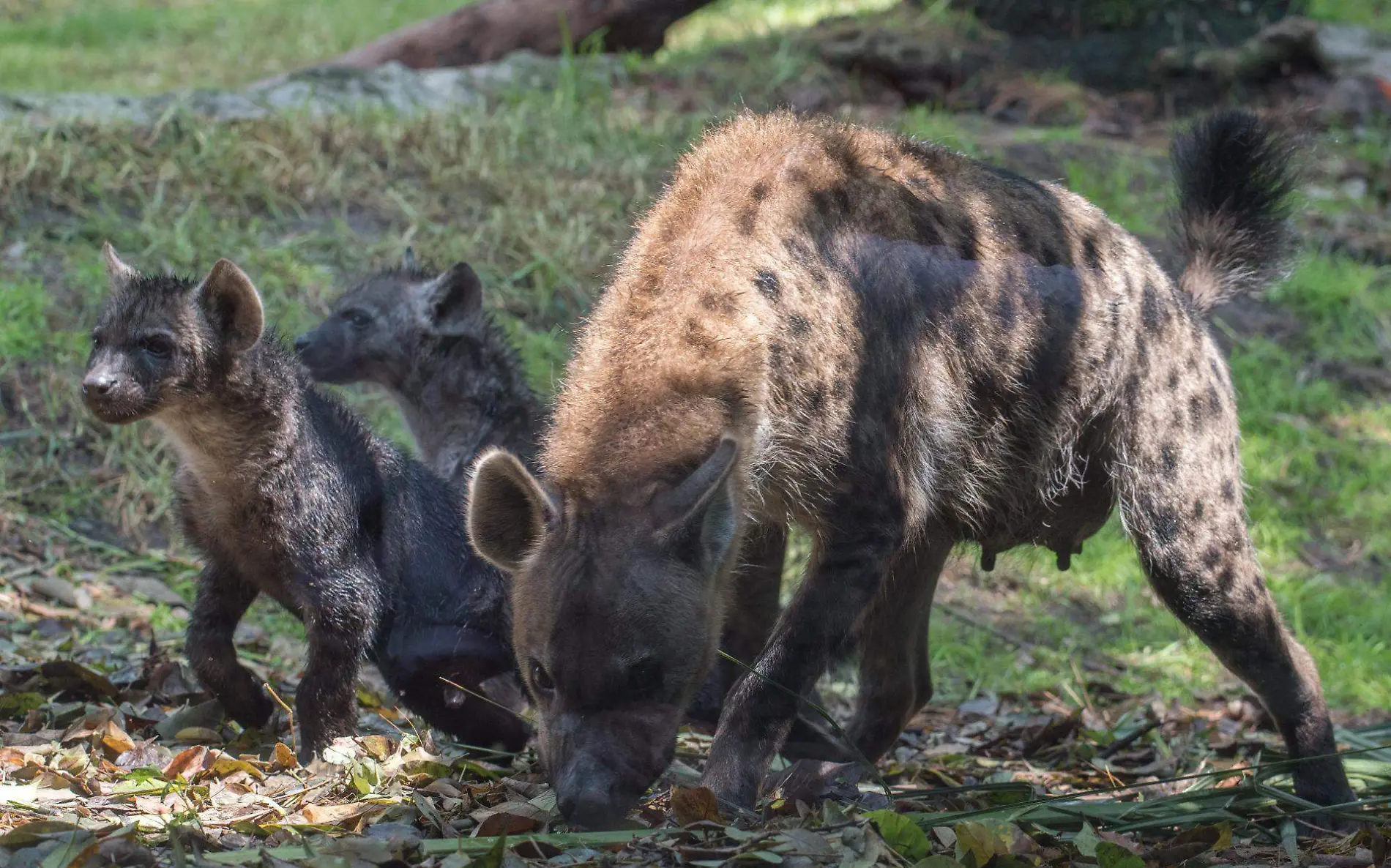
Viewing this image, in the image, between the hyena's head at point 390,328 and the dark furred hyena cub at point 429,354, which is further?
the hyena's head at point 390,328

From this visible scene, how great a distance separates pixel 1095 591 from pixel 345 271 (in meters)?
3.33

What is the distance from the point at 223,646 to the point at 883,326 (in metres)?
1.82

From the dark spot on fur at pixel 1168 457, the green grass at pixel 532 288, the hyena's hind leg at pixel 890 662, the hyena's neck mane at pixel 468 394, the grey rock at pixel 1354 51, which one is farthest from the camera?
the grey rock at pixel 1354 51

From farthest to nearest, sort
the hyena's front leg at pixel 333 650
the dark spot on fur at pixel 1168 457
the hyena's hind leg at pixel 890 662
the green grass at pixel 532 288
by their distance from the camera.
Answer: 1. the green grass at pixel 532 288
2. the hyena's hind leg at pixel 890 662
3. the dark spot on fur at pixel 1168 457
4. the hyena's front leg at pixel 333 650

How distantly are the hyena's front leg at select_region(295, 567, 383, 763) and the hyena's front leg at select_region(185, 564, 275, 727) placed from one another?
0.26 metres

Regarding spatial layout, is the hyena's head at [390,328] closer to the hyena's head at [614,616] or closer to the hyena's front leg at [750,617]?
the hyena's front leg at [750,617]

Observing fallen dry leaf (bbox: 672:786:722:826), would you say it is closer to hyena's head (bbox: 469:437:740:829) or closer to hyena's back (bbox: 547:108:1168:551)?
hyena's head (bbox: 469:437:740:829)

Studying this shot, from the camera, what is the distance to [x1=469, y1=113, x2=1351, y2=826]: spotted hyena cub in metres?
2.91

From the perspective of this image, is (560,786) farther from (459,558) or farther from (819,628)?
(459,558)

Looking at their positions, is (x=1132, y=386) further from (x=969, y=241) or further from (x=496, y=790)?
(x=496, y=790)

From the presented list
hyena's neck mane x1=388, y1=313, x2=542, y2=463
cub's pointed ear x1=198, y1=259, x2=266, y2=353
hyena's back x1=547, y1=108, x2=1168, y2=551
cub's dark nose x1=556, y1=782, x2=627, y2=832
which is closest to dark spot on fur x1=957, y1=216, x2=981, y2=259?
hyena's back x1=547, y1=108, x2=1168, y2=551

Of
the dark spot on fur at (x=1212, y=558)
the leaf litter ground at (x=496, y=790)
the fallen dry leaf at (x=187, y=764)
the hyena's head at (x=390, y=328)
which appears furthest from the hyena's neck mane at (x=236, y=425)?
the dark spot on fur at (x=1212, y=558)

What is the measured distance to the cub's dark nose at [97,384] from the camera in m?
3.64

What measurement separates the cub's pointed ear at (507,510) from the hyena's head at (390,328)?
96.6 inches
